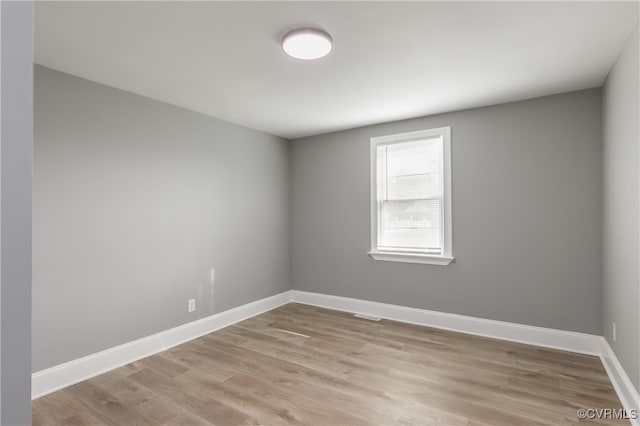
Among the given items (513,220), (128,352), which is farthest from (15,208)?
(513,220)

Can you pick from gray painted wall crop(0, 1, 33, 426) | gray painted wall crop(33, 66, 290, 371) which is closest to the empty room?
gray painted wall crop(33, 66, 290, 371)

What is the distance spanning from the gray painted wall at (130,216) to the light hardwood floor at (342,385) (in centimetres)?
47

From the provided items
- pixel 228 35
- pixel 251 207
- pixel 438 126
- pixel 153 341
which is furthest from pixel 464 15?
pixel 153 341

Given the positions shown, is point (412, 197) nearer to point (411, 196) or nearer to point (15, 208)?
point (411, 196)

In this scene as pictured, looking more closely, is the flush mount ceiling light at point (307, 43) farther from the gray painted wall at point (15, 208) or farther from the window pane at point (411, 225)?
the window pane at point (411, 225)

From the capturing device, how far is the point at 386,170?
14.4 feet

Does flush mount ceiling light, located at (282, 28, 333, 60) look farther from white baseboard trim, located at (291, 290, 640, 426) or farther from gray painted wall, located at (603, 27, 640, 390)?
white baseboard trim, located at (291, 290, 640, 426)

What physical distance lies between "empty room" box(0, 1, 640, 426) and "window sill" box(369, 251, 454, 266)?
41 mm

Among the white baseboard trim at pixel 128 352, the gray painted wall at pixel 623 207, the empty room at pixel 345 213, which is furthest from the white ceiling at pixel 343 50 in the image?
the white baseboard trim at pixel 128 352

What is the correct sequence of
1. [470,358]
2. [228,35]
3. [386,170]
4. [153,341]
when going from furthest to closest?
1. [386,170]
2. [153,341]
3. [470,358]
4. [228,35]

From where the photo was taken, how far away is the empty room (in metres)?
2.21

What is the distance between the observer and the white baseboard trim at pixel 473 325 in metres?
3.22

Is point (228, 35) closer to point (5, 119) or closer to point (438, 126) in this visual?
point (5, 119)

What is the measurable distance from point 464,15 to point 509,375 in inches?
106
